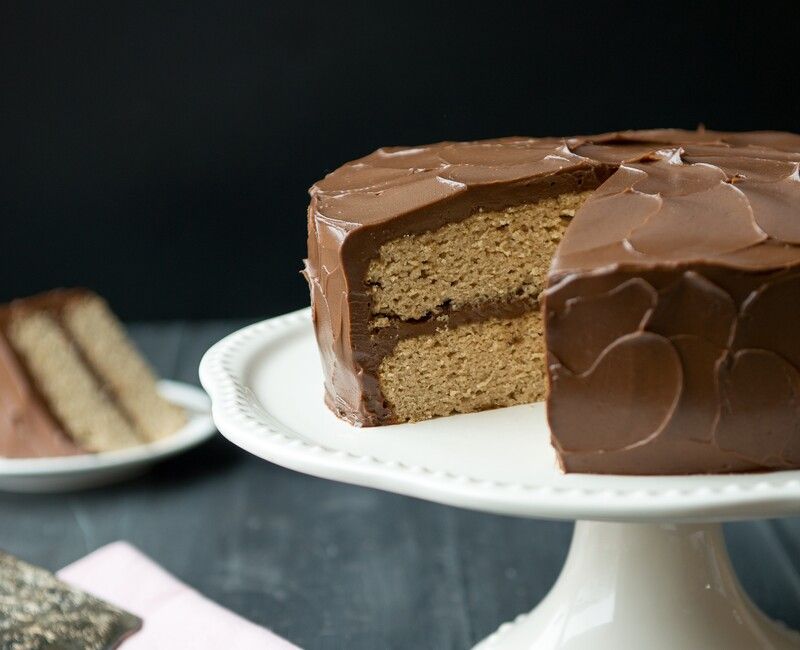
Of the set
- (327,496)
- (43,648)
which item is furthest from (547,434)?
(327,496)

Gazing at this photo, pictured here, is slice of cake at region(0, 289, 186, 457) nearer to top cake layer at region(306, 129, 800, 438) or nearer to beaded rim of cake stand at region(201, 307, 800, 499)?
beaded rim of cake stand at region(201, 307, 800, 499)

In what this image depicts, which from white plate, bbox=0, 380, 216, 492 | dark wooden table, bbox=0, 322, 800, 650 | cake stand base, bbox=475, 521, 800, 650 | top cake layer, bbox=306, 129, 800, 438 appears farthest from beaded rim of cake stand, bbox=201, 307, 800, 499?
white plate, bbox=0, 380, 216, 492

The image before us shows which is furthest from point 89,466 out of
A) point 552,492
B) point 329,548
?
point 552,492

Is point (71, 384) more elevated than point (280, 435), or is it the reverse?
point (280, 435)

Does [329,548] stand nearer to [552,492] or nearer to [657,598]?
[657,598]

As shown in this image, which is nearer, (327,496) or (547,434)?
(547,434)

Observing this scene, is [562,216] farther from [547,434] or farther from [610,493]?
[610,493]
